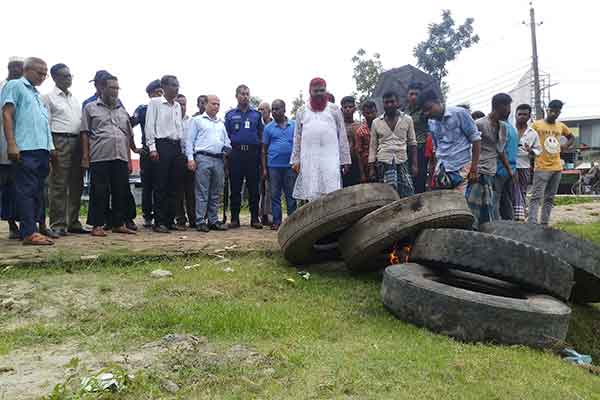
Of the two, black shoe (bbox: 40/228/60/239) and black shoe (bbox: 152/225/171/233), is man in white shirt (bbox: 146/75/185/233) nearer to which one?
black shoe (bbox: 152/225/171/233)

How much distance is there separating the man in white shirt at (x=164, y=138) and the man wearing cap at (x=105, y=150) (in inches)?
13.1

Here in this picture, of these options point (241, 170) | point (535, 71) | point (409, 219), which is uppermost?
point (535, 71)

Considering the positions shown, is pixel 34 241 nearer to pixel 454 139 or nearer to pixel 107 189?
pixel 107 189

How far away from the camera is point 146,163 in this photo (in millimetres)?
6805

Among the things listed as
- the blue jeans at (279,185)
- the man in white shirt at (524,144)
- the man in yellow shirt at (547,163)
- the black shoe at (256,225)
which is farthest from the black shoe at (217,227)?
the man in yellow shirt at (547,163)

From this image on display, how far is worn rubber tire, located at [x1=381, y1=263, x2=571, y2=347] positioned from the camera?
3.21 metres

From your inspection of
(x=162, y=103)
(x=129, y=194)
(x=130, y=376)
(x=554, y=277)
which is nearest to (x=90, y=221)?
A: (x=129, y=194)

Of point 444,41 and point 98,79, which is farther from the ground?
point 444,41

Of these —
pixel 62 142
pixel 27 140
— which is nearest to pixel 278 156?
pixel 62 142

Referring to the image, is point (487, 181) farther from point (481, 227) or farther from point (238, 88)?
point (238, 88)

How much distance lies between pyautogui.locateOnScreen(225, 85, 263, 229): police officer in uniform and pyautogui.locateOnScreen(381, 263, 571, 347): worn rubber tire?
398 centimetres

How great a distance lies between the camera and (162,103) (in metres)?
6.46

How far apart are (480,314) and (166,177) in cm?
450

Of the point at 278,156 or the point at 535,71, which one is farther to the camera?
the point at 535,71
